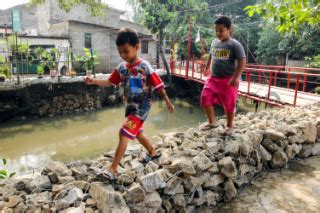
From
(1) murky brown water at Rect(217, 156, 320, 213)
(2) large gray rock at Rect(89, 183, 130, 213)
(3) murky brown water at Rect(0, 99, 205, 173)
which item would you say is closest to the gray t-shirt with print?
(1) murky brown water at Rect(217, 156, 320, 213)

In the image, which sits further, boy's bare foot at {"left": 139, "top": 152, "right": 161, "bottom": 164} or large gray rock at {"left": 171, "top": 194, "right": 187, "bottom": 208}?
boy's bare foot at {"left": 139, "top": 152, "right": 161, "bottom": 164}

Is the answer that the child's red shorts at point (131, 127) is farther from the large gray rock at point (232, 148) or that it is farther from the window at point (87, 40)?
the window at point (87, 40)

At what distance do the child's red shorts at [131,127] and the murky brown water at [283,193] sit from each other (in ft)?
3.90

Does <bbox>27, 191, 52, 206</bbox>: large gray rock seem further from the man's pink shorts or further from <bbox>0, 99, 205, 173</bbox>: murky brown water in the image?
<bbox>0, 99, 205, 173</bbox>: murky brown water

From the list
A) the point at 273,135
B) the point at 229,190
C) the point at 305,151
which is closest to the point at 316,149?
the point at 305,151

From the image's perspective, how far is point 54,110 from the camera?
1176cm

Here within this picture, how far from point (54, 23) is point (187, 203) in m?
18.4

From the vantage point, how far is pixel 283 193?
287cm

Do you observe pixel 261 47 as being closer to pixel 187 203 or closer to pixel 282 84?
pixel 282 84

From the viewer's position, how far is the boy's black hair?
2115 mm

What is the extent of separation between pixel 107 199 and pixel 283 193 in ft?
6.26

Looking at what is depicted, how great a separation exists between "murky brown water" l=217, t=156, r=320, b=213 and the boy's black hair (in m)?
1.77

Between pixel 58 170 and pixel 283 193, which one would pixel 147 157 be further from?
pixel 283 193

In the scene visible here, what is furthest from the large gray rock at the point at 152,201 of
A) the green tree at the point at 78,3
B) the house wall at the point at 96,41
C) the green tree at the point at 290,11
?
the house wall at the point at 96,41
